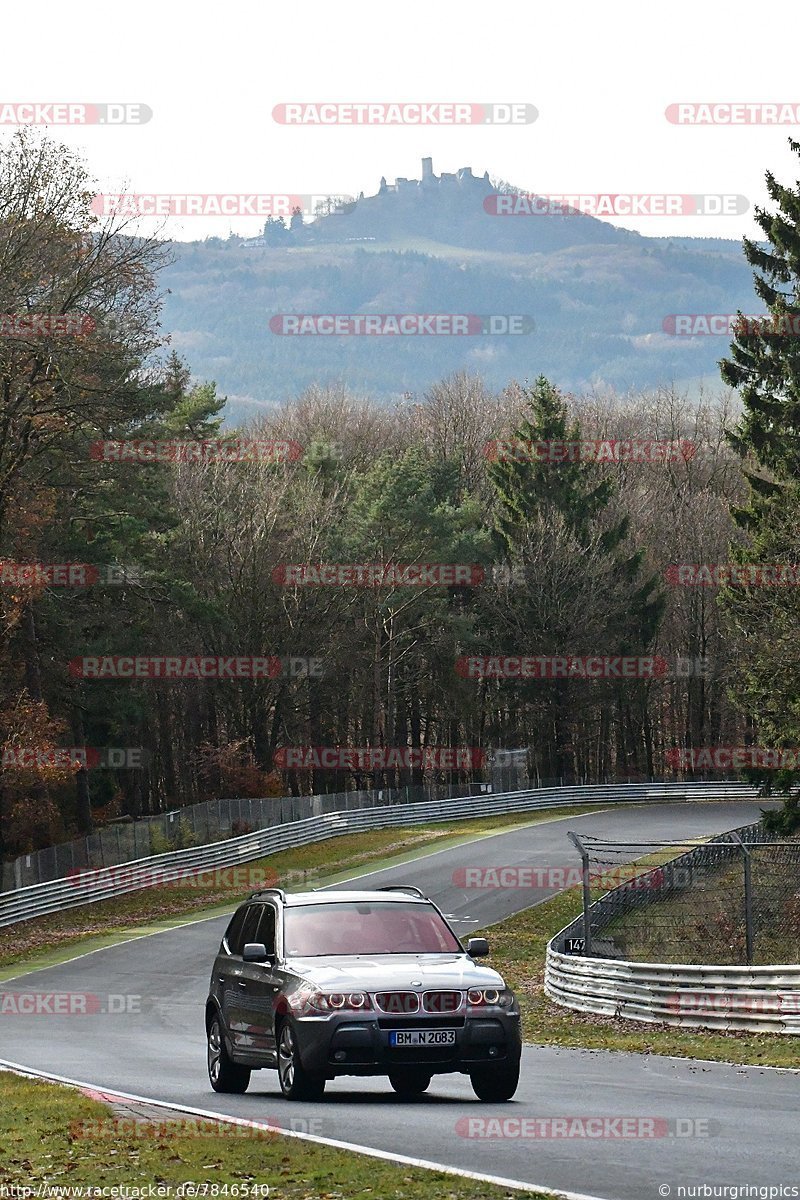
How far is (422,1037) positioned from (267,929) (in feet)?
7.54

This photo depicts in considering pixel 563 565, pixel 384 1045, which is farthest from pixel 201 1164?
pixel 563 565

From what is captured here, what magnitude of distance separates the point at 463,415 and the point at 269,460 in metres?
17.7

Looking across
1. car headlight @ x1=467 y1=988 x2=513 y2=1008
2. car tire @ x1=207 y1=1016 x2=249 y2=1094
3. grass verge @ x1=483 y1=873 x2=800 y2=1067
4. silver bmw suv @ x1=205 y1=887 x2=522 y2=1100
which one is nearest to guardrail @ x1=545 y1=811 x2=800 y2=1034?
grass verge @ x1=483 y1=873 x2=800 y2=1067

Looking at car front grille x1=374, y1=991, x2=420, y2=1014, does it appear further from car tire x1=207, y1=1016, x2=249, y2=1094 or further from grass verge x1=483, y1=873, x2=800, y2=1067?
grass verge x1=483, y1=873, x2=800, y2=1067

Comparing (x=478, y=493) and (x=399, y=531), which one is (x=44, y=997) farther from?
(x=478, y=493)

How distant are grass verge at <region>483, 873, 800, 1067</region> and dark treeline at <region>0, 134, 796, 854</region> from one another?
1074cm

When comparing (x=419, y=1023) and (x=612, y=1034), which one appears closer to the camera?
(x=419, y=1023)

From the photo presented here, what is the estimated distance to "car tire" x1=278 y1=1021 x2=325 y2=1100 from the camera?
13.0 m

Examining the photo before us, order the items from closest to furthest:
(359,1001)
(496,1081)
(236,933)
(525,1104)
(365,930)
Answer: (359,1001)
(525,1104)
(496,1081)
(365,930)
(236,933)

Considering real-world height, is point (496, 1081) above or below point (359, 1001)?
below

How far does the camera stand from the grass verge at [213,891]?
40250 millimetres

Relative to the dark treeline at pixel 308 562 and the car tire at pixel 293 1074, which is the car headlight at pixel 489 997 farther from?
the dark treeline at pixel 308 562

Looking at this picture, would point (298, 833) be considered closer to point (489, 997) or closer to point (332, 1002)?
point (489, 997)

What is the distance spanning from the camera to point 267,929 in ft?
47.6
